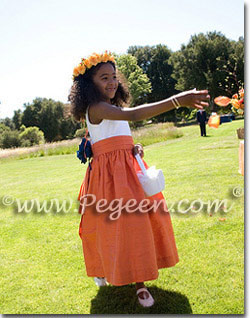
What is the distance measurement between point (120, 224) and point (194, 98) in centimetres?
97

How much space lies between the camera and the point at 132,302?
244 centimetres

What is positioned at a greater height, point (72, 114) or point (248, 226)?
point (72, 114)

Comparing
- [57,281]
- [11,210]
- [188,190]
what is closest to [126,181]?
[57,281]

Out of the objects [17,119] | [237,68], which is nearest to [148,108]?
[237,68]

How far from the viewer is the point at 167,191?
5.47 meters

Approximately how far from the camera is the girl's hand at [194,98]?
183 cm

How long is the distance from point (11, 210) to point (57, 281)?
302 centimetres

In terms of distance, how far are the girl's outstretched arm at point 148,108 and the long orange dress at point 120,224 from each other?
0.74ft

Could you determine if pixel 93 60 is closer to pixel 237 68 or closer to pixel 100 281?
pixel 100 281

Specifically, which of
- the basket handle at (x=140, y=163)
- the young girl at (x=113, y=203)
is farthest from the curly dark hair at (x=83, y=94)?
the basket handle at (x=140, y=163)

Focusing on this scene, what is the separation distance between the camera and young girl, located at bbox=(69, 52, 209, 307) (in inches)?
89.4

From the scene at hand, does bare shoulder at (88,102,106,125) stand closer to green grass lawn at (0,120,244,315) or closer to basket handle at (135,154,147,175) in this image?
basket handle at (135,154,147,175)

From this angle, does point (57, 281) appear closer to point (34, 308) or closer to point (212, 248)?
point (34, 308)

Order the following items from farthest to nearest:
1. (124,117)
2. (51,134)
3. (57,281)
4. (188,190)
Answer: (51,134) < (188,190) < (57,281) < (124,117)
